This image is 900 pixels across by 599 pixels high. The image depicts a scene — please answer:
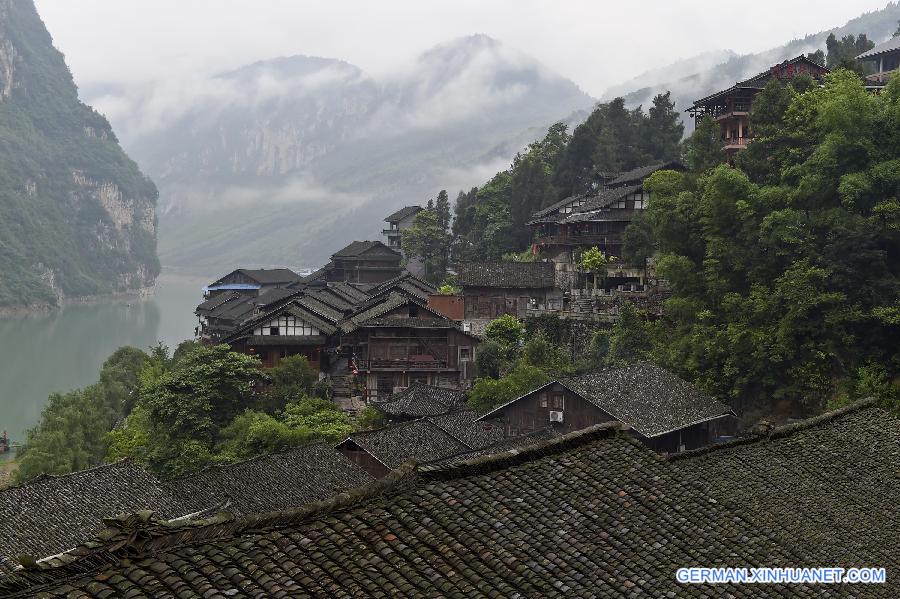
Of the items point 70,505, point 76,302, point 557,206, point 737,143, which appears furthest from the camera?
point 76,302

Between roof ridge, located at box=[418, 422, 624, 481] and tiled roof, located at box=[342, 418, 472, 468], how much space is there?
1850 centimetres

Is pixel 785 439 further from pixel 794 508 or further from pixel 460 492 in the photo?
pixel 460 492

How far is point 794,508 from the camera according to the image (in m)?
11.7

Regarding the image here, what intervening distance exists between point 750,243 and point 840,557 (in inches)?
809

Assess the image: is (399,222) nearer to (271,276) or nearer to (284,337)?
(271,276)

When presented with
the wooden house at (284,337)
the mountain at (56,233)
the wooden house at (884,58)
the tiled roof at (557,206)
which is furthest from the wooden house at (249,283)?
the mountain at (56,233)

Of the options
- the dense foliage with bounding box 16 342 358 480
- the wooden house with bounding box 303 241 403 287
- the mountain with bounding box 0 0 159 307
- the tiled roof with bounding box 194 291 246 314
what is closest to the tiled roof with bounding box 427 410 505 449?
the dense foliage with bounding box 16 342 358 480

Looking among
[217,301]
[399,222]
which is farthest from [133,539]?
[399,222]

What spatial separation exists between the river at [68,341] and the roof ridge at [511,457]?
49728 mm

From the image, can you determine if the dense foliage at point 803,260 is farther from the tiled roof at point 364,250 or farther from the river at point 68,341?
the river at point 68,341

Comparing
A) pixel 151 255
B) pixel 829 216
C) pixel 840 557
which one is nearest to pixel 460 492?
pixel 840 557

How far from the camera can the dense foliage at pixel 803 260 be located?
25.7 m

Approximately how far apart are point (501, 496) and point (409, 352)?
108ft

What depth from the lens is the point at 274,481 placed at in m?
25.3
